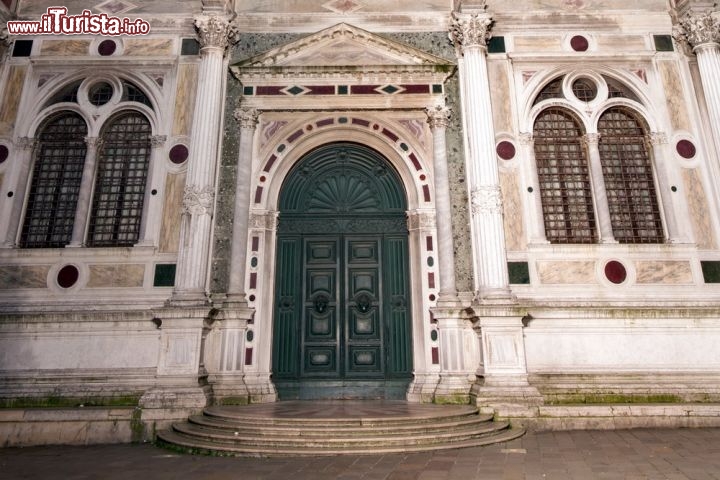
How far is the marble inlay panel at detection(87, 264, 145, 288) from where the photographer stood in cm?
958

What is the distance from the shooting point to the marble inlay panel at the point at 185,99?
10414 millimetres

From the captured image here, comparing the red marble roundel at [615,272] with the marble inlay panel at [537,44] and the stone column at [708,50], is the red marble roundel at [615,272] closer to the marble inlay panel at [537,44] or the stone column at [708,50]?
the stone column at [708,50]

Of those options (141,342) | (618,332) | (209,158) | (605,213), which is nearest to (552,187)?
(605,213)

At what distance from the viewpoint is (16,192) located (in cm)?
1014

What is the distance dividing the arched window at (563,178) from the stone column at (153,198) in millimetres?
8073

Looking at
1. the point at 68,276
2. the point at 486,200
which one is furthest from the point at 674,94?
the point at 68,276

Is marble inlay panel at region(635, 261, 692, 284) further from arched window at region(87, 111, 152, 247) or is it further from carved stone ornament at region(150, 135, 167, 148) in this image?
arched window at region(87, 111, 152, 247)

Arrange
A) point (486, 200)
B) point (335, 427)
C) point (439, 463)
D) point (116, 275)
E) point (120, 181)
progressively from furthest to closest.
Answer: point (120, 181)
point (116, 275)
point (486, 200)
point (335, 427)
point (439, 463)

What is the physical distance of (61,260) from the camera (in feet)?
31.8

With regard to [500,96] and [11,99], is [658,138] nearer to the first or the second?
[500,96]

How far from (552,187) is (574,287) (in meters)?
2.24

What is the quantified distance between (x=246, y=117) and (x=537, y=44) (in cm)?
672

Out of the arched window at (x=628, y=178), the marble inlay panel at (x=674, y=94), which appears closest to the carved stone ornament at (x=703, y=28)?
the marble inlay panel at (x=674, y=94)

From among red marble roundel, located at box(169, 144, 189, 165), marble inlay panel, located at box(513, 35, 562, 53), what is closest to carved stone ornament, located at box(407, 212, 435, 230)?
marble inlay panel, located at box(513, 35, 562, 53)
